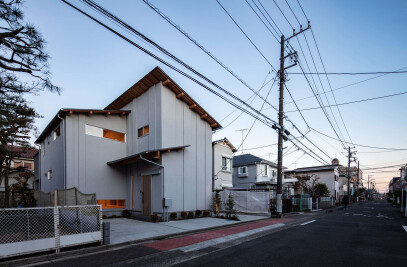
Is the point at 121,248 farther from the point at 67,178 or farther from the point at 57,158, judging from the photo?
the point at 57,158

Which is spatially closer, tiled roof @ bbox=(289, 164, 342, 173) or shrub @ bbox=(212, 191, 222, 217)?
shrub @ bbox=(212, 191, 222, 217)

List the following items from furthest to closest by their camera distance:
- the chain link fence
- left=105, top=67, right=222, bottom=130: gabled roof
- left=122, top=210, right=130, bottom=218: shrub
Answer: left=122, top=210, right=130, bottom=218: shrub, left=105, top=67, right=222, bottom=130: gabled roof, the chain link fence

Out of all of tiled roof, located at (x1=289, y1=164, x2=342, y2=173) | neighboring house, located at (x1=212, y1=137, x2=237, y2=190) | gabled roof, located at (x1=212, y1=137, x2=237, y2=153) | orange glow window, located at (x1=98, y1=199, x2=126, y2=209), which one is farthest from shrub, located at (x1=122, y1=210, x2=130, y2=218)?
tiled roof, located at (x1=289, y1=164, x2=342, y2=173)

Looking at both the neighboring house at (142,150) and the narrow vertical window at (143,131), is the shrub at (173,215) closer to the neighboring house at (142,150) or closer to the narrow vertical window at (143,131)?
the neighboring house at (142,150)

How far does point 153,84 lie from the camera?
1531cm

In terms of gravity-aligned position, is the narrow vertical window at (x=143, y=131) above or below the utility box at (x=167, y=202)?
above

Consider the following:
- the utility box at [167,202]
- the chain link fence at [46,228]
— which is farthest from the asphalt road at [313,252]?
the utility box at [167,202]

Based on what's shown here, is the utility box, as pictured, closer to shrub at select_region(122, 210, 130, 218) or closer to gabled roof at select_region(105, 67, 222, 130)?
shrub at select_region(122, 210, 130, 218)

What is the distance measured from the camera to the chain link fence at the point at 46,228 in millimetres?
5941

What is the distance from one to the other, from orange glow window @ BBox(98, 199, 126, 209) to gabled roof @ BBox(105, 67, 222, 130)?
723 cm

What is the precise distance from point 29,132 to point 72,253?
21.7m

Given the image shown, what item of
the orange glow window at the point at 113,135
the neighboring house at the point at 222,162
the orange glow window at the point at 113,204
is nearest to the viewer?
the orange glow window at the point at 113,204

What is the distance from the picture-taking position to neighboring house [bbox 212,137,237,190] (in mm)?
20606

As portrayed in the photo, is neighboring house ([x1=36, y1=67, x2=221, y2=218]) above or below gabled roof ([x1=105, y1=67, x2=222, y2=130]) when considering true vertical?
below
